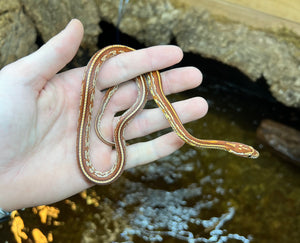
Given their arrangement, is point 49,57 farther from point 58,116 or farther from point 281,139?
point 281,139

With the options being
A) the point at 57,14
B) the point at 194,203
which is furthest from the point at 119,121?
the point at 57,14

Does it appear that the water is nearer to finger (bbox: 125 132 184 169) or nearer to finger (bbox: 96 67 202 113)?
finger (bbox: 125 132 184 169)

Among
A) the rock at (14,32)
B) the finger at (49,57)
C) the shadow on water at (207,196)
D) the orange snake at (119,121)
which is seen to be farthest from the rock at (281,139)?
the rock at (14,32)

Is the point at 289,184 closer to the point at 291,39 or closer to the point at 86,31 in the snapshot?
the point at 291,39

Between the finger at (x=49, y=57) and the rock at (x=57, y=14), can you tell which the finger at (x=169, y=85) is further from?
the rock at (x=57, y=14)

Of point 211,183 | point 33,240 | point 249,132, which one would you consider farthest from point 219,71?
point 33,240
